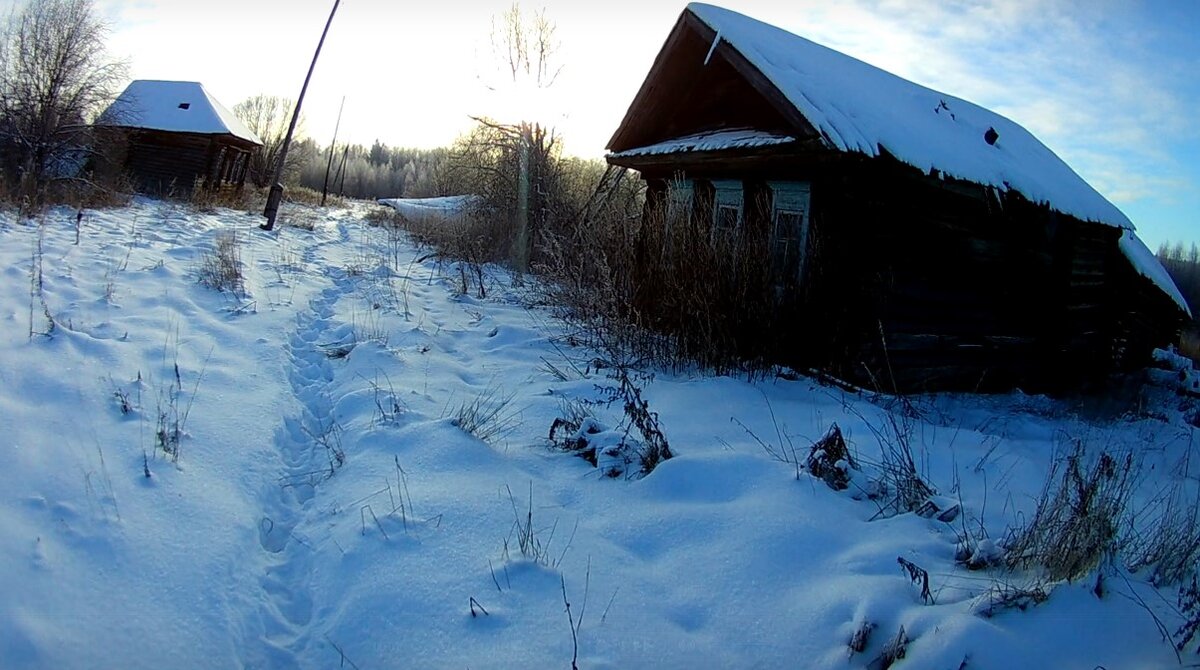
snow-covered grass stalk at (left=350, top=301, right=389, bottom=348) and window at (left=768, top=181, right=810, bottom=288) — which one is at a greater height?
window at (left=768, top=181, right=810, bottom=288)

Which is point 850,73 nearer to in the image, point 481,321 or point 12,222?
point 481,321

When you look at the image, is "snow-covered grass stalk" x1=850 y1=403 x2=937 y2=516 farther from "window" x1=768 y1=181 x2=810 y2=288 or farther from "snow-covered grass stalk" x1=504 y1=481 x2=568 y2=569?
"window" x1=768 y1=181 x2=810 y2=288

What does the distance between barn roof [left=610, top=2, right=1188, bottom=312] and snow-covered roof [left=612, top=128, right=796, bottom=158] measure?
0.03m

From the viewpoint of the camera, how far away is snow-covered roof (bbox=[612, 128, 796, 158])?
6432 millimetres

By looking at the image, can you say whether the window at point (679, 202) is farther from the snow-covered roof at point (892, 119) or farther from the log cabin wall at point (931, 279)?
the snow-covered roof at point (892, 119)

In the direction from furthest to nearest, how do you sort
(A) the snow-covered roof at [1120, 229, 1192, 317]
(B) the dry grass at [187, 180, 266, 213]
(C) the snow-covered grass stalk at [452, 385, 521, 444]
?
(B) the dry grass at [187, 180, 266, 213] → (A) the snow-covered roof at [1120, 229, 1192, 317] → (C) the snow-covered grass stalk at [452, 385, 521, 444]

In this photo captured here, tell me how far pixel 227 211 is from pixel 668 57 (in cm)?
1306

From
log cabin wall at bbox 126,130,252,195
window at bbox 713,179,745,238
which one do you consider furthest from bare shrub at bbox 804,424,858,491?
log cabin wall at bbox 126,130,252,195

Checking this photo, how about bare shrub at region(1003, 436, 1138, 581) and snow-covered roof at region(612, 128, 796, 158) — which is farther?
snow-covered roof at region(612, 128, 796, 158)

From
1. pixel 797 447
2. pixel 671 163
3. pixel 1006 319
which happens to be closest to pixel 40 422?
pixel 797 447

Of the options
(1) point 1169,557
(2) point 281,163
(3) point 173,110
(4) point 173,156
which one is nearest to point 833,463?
(1) point 1169,557

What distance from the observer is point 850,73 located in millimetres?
7664

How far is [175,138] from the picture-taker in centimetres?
2211

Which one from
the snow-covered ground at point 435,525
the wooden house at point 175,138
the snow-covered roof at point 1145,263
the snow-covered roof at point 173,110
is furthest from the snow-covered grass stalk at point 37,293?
the snow-covered roof at point 173,110
